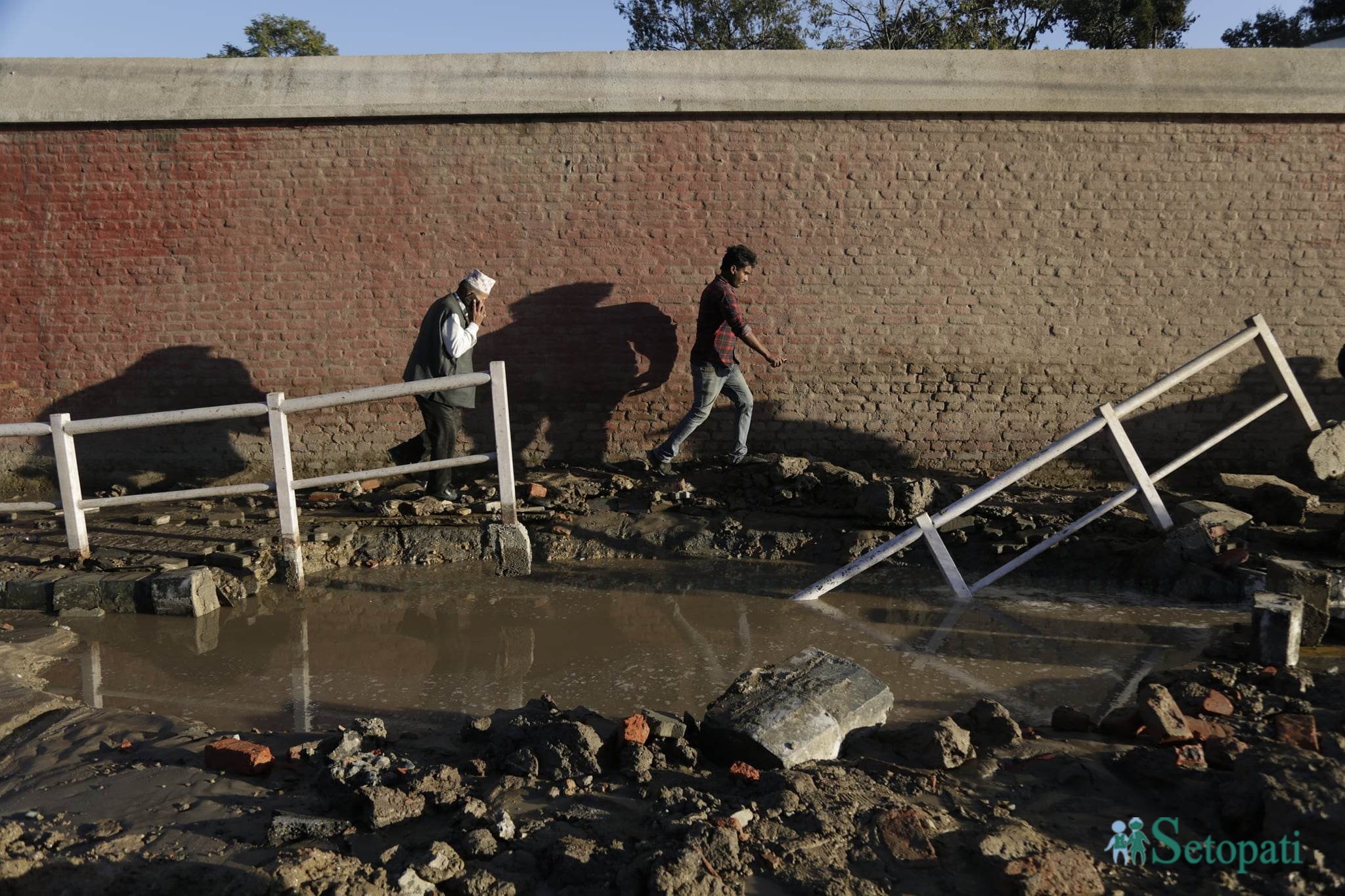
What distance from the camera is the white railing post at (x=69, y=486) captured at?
6.38 m

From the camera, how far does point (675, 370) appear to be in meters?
8.76

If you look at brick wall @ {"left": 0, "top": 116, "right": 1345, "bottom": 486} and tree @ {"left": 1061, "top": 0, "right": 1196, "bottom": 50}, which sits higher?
tree @ {"left": 1061, "top": 0, "right": 1196, "bottom": 50}

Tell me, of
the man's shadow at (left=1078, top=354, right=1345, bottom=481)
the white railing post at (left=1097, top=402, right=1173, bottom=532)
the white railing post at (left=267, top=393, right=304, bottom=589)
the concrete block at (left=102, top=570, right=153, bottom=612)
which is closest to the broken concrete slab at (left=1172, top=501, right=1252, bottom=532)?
the white railing post at (left=1097, top=402, right=1173, bottom=532)

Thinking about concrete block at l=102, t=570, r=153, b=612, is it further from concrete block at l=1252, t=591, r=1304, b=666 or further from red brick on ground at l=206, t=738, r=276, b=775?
concrete block at l=1252, t=591, r=1304, b=666

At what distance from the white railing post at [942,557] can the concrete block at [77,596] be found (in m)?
4.89

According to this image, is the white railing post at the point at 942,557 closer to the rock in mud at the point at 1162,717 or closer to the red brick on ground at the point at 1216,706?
the red brick on ground at the point at 1216,706

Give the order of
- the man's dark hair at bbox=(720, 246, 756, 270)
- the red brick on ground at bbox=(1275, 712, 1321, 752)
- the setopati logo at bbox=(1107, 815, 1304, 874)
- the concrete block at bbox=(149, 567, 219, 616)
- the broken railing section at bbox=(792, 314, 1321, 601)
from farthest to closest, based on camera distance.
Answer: the man's dark hair at bbox=(720, 246, 756, 270), the broken railing section at bbox=(792, 314, 1321, 601), the concrete block at bbox=(149, 567, 219, 616), the red brick on ground at bbox=(1275, 712, 1321, 752), the setopati logo at bbox=(1107, 815, 1304, 874)

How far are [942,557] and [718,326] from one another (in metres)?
2.86

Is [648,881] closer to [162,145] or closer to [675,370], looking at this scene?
[675,370]

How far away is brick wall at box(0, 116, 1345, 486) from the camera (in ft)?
27.8

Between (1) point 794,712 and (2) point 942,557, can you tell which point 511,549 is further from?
(1) point 794,712

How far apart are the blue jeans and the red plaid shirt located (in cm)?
8

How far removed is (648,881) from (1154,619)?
398 cm

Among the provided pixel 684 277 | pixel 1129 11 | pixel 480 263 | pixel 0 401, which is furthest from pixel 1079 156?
pixel 1129 11
